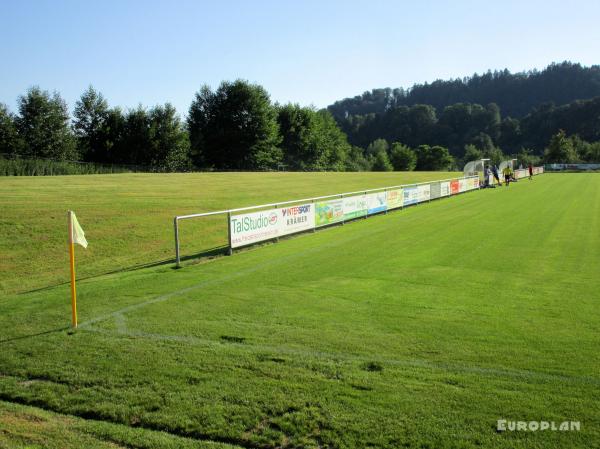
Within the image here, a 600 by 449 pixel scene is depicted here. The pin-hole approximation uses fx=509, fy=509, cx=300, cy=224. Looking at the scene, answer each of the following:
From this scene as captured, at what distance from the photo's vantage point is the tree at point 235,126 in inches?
3091

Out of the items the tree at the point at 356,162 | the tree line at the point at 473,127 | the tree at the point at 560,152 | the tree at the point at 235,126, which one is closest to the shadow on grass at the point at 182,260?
the tree at the point at 235,126

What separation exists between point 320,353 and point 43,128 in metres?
64.6

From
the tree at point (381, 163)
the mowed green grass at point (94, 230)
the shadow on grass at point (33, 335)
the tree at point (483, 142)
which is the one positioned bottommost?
the shadow on grass at point (33, 335)

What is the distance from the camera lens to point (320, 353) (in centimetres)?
665

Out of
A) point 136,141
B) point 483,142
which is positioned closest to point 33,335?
point 136,141

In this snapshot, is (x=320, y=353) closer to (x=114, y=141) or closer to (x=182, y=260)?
(x=182, y=260)

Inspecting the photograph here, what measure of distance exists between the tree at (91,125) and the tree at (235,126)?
14.2 metres

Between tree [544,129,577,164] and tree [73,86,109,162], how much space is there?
288ft

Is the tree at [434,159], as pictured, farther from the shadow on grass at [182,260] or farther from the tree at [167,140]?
the shadow on grass at [182,260]

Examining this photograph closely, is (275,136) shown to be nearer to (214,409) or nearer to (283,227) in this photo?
(283,227)

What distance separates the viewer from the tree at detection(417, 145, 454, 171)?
13725 centimetres

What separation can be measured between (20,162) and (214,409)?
46017mm

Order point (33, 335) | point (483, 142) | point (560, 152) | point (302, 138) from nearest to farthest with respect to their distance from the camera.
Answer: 1. point (33, 335)
2. point (302, 138)
3. point (560, 152)
4. point (483, 142)

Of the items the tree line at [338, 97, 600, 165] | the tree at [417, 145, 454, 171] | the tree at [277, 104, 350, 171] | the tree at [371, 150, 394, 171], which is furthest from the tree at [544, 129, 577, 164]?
the tree at [277, 104, 350, 171]
